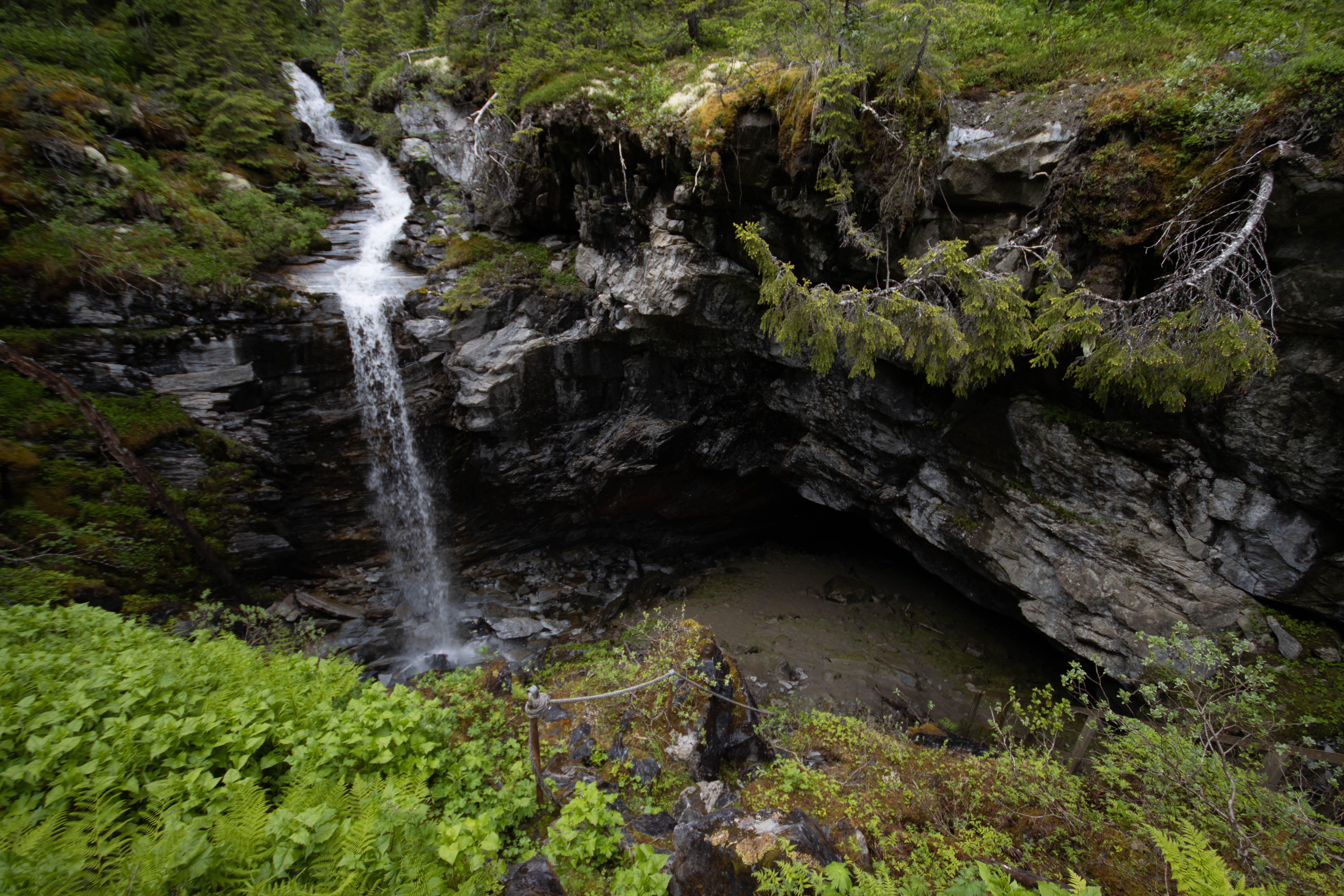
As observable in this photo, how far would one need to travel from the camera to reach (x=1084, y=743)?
5961 mm

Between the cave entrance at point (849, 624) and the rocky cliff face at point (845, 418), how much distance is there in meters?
1.32

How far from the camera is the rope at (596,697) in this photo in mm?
4008

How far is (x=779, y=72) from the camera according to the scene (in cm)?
718

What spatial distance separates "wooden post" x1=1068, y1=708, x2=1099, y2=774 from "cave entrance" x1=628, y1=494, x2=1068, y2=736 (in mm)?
2631

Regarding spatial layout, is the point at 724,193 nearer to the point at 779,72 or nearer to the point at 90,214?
the point at 779,72

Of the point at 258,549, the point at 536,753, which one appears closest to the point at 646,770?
the point at 536,753

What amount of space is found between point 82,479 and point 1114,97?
53.1 ft

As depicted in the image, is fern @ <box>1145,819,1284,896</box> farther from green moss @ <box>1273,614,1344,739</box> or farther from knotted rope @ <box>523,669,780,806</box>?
green moss @ <box>1273,614,1344,739</box>

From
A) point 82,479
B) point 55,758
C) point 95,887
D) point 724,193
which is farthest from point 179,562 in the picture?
point 724,193

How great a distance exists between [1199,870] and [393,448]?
41.4 feet

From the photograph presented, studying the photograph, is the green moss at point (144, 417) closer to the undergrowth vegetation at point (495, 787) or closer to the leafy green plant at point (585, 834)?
the undergrowth vegetation at point (495, 787)

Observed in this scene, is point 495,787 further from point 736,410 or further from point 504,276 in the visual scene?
point 504,276

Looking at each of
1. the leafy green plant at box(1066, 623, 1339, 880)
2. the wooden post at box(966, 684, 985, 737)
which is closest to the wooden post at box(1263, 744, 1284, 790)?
the leafy green plant at box(1066, 623, 1339, 880)

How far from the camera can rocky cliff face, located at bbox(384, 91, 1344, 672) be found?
5.82 m
